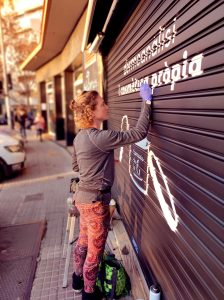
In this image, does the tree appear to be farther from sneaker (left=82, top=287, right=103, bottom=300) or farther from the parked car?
sneaker (left=82, top=287, right=103, bottom=300)

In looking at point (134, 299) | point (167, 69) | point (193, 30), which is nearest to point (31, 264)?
point (134, 299)

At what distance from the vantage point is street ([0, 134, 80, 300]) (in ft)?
10.2

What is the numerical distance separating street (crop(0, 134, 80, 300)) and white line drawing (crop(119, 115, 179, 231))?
4.61ft

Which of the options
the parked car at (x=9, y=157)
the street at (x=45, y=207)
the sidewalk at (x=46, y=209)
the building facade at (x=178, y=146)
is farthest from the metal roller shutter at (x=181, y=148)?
the parked car at (x=9, y=157)

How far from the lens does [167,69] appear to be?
2131 millimetres

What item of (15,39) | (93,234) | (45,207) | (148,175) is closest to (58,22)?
(45,207)

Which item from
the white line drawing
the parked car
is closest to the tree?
the parked car

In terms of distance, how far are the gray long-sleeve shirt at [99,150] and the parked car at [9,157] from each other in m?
5.40

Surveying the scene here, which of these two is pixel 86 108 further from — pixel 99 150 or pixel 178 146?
pixel 178 146

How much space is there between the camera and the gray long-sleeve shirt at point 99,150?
2.26 metres

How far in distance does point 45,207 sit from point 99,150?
3598 mm

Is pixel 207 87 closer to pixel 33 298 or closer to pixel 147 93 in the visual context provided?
pixel 147 93

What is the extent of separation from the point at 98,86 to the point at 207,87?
14.3 feet

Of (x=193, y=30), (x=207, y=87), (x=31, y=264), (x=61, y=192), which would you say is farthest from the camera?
(x=61, y=192)
